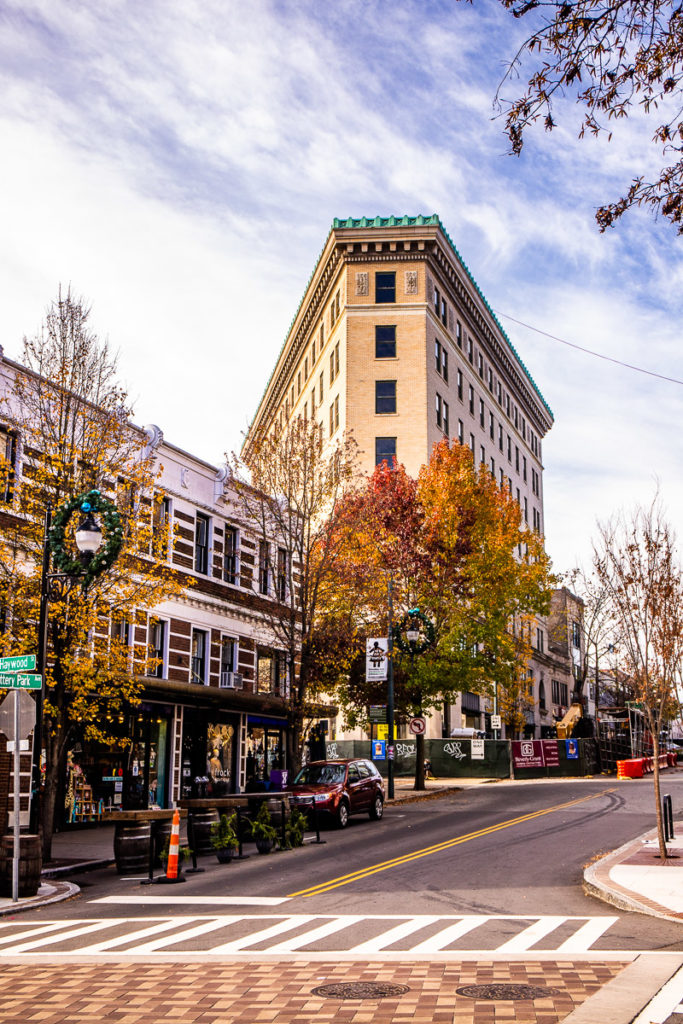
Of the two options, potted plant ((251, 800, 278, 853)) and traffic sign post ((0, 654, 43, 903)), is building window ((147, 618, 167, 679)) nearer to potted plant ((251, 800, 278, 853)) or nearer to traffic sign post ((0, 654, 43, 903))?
potted plant ((251, 800, 278, 853))

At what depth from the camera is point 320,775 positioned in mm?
27266

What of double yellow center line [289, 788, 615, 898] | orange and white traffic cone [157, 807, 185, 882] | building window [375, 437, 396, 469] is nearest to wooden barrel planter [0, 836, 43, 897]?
→ orange and white traffic cone [157, 807, 185, 882]

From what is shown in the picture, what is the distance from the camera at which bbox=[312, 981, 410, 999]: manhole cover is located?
8.74 m

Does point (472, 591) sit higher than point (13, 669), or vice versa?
point (472, 591)

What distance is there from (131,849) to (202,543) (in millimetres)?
16510

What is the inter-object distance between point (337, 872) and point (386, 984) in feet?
30.2

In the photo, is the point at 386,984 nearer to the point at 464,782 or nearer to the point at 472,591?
the point at 472,591

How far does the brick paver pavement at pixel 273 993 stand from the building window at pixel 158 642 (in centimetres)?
2042

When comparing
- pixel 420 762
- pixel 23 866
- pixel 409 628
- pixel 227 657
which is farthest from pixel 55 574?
pixel 420 762

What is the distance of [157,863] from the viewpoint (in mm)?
19422

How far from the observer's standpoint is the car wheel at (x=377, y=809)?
28.2m

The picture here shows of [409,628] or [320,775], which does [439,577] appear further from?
[320,775]

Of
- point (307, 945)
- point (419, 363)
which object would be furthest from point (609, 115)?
point (419, 363)

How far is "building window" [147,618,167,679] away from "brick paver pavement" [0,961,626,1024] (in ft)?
67.0
